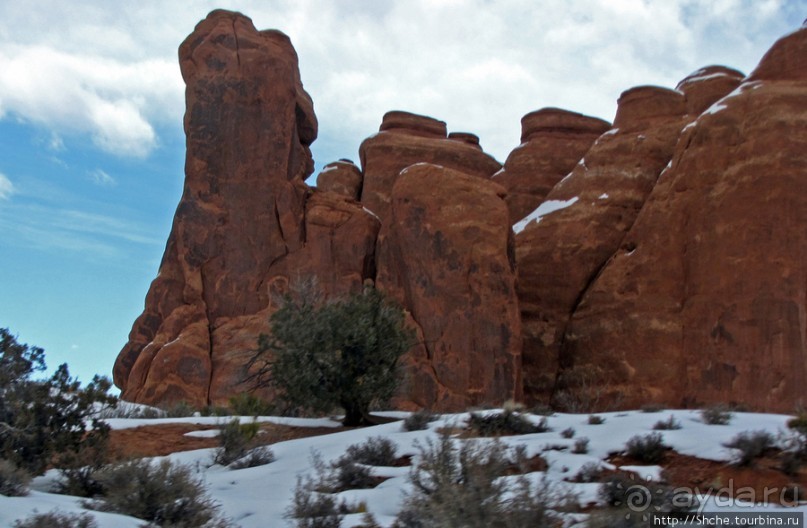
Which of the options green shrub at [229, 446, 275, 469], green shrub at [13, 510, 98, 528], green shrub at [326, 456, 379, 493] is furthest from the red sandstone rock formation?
green shrub at [13, 510, 98, 528]

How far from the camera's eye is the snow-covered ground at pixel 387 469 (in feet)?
26.0

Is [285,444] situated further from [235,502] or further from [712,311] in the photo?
[712,311]

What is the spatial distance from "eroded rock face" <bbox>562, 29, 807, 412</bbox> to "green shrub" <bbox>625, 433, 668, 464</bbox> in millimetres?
16209

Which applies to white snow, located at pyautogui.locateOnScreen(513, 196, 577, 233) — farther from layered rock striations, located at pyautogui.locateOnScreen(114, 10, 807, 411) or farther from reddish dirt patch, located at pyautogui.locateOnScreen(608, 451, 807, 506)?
reddish dirt patch, located at pyautogui.locateOnScreen(608, 451, 807, 506)

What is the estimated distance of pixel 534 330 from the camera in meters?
30.7

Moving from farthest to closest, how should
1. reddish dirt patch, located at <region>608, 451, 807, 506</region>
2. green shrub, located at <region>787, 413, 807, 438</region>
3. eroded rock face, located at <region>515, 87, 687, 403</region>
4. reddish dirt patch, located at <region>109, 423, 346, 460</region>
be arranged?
eroded rock face, located at <region>515, 87, 687, 403</region>
reddish dirt patch, located at <region>109, 423, 346, 460</region>
green shrub, located at <region>787, 413, 807, 438</region>
reddish dirt patch, located at <region>608, 451, 807, 506</region>

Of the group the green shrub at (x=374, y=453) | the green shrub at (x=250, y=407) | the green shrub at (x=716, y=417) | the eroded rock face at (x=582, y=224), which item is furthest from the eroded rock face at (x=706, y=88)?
the green shrub at (x=374, y=453)

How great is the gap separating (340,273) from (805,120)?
1715cm

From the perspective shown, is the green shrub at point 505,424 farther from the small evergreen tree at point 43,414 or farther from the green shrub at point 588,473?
the small evergreen tree at point 43,414

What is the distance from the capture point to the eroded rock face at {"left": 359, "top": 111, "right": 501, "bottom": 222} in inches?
1590

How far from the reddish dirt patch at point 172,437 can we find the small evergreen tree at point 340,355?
1.06 metres

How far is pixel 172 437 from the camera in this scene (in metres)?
13.5

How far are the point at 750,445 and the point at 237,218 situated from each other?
81.8ft

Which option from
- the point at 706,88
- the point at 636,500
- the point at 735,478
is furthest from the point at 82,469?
the point at 706,88
